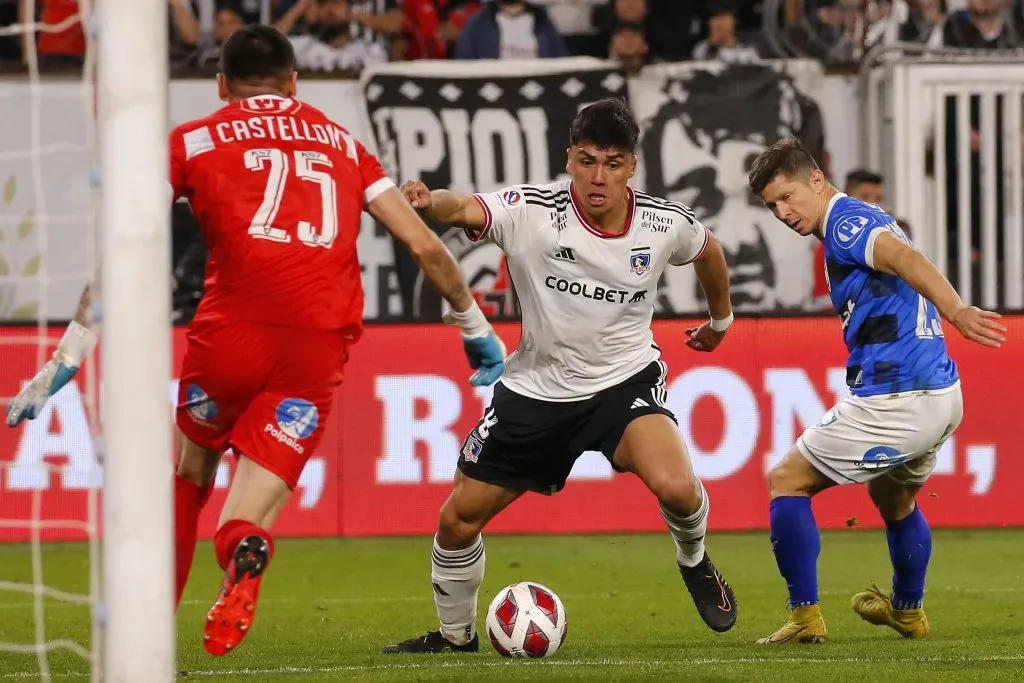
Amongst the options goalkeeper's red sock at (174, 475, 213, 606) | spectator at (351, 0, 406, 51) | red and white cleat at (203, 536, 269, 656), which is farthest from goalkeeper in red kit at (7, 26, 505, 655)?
spectator at (351, 0, 406, 51)

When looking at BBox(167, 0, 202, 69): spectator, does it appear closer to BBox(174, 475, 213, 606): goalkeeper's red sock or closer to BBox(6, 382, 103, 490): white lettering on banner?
BBox(6, 382, 103, 490): white lettering on banner

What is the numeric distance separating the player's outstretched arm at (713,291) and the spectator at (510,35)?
6679 millimetres

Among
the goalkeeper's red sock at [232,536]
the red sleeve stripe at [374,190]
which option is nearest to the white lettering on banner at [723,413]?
the red sleeve stripe at [374,190]

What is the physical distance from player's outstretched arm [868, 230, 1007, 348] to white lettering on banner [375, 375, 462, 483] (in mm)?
4530

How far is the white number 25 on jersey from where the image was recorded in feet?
15.9

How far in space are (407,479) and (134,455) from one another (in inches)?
244

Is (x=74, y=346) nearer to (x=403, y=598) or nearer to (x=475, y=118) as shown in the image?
(x=403, y=598)

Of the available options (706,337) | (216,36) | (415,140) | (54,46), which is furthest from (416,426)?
(54,46)

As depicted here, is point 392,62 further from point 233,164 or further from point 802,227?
point 233,164

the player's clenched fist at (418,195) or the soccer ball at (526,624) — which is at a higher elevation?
the player's clenched fist at (418,195)

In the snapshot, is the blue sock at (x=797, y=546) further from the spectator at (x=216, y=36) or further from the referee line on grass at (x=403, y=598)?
the spectator at (x=216, y=36)

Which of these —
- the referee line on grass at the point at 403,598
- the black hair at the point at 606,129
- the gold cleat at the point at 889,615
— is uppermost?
the black hair at the point at 606,129

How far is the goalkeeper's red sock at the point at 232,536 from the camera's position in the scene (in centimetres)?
461

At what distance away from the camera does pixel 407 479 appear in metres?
9.98
